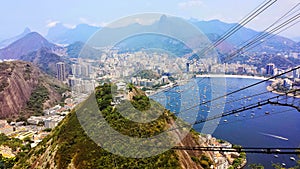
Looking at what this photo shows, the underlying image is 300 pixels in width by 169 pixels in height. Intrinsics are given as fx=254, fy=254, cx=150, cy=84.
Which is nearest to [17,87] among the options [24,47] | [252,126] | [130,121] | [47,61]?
[130,121]

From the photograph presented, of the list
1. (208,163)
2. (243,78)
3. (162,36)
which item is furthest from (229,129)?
(243,78)

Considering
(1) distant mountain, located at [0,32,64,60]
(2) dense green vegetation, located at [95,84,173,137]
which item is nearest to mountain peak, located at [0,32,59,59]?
(1) distant mountain, located at [0,32,64,60]

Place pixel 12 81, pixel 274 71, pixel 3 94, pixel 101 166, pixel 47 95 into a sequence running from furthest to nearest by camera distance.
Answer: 1. pixel 274 71
2. pixel 47 95
3. pixel 12 81
4. pixel 3 94
5. pixel 101 166

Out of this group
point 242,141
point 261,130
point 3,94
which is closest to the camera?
point 242,141

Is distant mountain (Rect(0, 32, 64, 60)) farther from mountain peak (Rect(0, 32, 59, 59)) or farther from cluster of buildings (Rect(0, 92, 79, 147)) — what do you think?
cluster of buildings (Rect(0, 92, 79, 147))

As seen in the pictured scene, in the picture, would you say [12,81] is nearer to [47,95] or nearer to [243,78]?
[47,95]

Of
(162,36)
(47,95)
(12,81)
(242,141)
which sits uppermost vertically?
(162,36)
